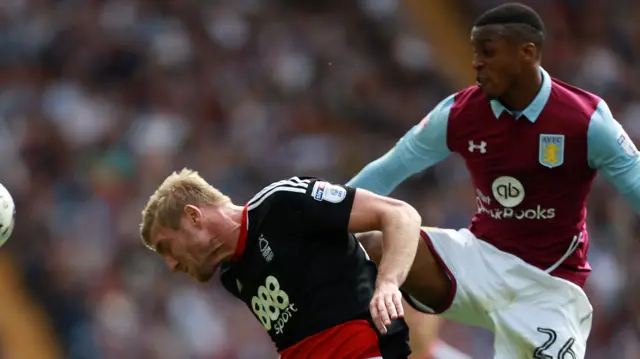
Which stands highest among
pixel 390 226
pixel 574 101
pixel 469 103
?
pixel 574 101

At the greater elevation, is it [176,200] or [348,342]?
[176,200]

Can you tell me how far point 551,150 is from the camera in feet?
17.7

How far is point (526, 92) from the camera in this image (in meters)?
5.44

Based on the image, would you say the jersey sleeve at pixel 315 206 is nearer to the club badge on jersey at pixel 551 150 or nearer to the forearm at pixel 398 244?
the forearm at pixel 398 244

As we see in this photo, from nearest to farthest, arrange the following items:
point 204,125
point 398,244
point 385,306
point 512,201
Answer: point 385,306, point 398,244, point 512,201, point 204,125

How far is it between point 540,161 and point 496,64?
45 cm

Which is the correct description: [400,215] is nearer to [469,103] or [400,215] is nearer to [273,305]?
[273,305]

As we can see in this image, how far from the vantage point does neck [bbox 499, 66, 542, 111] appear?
544 cm

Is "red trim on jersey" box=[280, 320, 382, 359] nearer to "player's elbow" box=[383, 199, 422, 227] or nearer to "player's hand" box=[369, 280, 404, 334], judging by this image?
"player's hand" box=[369, 280, 404, 334]

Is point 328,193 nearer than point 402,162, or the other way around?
point 328,193

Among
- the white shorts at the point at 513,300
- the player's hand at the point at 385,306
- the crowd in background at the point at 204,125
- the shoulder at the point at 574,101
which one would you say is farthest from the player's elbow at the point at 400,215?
the crowd in background at the point at 204,125

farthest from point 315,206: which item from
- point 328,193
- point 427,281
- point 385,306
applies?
point 427,281

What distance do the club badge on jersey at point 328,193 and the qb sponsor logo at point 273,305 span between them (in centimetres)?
35

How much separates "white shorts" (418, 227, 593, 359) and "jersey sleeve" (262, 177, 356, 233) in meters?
1.00
